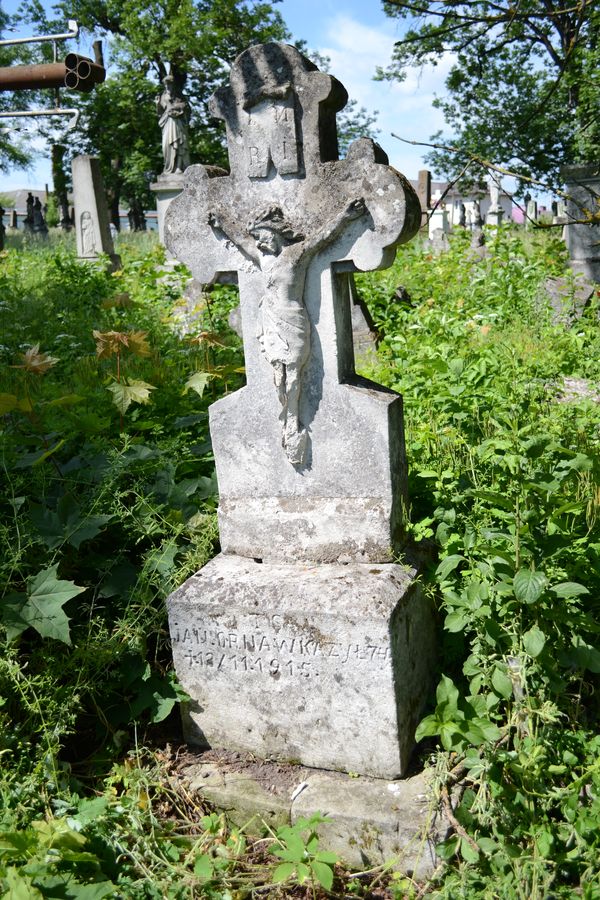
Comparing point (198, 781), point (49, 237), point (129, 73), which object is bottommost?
point (198, 781)

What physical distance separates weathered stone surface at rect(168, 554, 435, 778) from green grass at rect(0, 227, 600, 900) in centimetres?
15

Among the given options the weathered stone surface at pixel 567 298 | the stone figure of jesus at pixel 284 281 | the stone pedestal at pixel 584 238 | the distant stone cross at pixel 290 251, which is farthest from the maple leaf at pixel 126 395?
the stone pedestal at pixel 584 238

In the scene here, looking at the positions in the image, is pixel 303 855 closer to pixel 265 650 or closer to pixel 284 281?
pixel 265 650

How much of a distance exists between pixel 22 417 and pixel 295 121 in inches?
89.1

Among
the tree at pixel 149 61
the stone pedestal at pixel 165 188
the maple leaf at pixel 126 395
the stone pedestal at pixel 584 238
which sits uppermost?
the tree at pixel 149 61

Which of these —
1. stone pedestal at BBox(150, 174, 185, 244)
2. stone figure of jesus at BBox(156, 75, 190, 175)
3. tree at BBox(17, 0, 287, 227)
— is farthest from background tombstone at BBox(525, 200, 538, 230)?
tree at BBox(17, 0, 287, 227)

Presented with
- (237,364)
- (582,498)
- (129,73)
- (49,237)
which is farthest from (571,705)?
(129,73)

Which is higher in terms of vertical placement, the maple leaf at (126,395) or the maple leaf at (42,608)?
the maple leaf at (126,395)

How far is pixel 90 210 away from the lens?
41.1 ft

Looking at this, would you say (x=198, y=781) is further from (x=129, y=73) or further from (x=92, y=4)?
(x=92, y=4)

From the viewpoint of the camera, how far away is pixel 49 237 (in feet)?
61.6

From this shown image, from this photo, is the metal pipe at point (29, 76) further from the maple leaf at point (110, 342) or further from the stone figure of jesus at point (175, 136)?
the stone figure of jesus at point (175, 136)

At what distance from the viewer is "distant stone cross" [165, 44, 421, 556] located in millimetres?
2658

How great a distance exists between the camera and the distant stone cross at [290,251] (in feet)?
8.72
